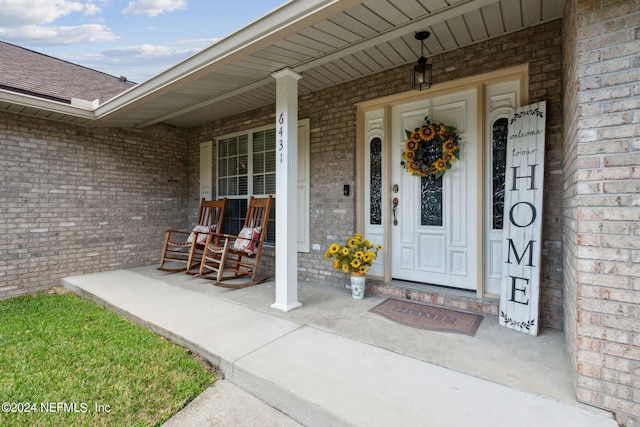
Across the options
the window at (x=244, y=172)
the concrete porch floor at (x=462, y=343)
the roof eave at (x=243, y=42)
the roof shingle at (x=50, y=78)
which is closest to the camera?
the concrete porch floor at (x=462, y=343)

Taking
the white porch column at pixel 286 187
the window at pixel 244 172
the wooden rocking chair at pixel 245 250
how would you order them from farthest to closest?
the window at pixel 244 172, the wooden rocking chair at pixel 245 250, the white porch column at pixel 286 187

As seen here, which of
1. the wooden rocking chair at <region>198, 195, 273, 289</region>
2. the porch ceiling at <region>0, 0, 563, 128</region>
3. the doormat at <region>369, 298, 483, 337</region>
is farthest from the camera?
the wooden rocking chair at <region>198, 195, 273, 289</region>

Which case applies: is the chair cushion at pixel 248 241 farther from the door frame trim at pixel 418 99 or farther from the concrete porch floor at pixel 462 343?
the door frame trim at pixel 418 99

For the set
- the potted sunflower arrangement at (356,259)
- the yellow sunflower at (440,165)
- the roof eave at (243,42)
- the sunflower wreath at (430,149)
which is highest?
the roof eave at (243,42)

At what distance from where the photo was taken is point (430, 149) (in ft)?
10.6

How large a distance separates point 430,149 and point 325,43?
1476 mm

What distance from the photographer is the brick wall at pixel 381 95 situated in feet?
8.41

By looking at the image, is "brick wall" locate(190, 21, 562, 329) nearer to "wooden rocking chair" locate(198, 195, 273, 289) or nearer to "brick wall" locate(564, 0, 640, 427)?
"wooden rocking chair" locate(198, 195, 273, 289)

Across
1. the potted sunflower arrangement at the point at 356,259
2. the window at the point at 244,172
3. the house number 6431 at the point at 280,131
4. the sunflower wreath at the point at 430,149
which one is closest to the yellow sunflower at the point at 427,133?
the sunflower wreath at the point at 430,149

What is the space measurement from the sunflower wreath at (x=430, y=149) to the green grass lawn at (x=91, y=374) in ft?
8.70

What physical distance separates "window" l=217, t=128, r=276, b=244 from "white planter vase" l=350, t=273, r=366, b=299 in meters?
1.72

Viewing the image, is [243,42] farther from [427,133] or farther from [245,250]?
[245,250]

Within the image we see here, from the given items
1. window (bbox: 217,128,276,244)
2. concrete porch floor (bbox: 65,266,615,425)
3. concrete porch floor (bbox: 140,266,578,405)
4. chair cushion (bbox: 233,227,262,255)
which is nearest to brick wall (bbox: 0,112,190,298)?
window (bbox: 217,128,276,244)

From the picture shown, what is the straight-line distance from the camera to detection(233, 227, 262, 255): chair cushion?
3975mm
